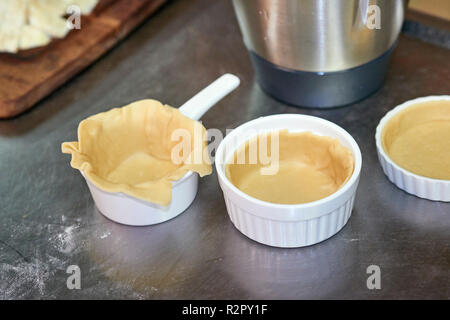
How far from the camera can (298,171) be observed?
2.48ft

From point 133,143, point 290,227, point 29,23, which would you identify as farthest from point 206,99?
point 29,23

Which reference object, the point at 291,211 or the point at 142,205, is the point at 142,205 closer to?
the point at 142,205

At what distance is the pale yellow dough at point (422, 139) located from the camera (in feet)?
2.48

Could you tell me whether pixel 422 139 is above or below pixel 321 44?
below

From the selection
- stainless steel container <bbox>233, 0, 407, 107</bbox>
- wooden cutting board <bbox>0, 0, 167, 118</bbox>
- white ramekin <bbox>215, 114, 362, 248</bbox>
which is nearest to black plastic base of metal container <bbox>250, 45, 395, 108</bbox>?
stainless steel container <bbox>233, 0, 407, 107</bbox>

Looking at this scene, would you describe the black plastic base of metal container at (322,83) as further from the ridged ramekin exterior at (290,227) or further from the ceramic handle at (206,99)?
the ridged ramekin exterior at (290,227)

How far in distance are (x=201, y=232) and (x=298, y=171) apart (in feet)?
0.43

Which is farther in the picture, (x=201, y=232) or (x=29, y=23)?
(x=29, y=23)

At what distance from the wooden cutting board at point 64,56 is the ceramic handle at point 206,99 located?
0.85 ft

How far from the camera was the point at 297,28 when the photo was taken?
30.5 inches

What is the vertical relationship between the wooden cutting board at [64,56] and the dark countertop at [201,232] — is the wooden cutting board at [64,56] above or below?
above

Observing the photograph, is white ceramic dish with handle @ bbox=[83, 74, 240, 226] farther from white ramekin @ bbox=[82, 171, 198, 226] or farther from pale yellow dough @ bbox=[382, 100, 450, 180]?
pale yellow dough @ bbox=[382, 100, 450, 180]

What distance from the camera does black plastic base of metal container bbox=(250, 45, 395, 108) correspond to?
2.75 ft

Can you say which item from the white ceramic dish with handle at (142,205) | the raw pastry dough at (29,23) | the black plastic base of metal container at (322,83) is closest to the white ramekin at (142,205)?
the white ceramic dish with handle at (142,205)
